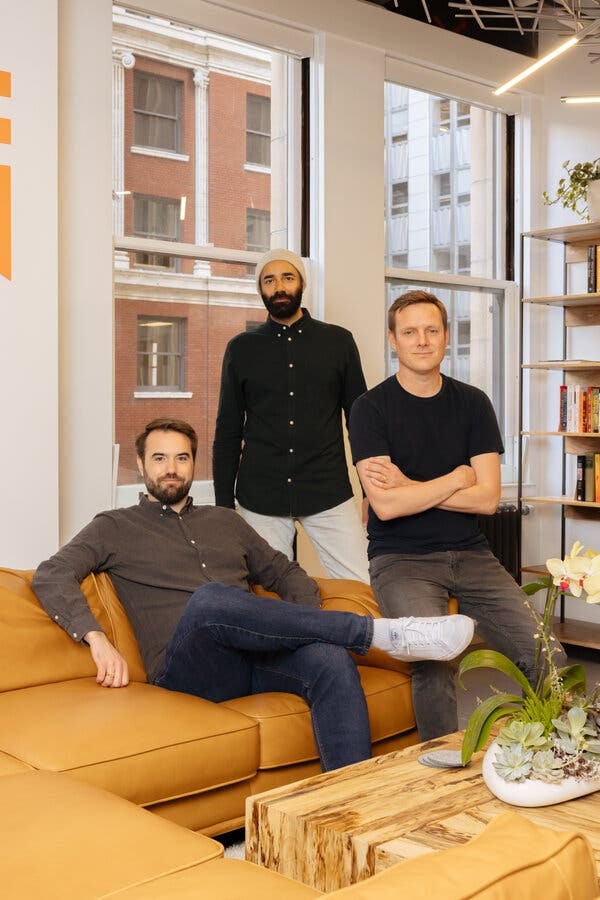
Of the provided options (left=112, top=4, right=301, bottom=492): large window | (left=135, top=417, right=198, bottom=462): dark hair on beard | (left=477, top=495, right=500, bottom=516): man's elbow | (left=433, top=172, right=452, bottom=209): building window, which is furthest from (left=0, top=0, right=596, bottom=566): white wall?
(left=477, top=495, right=500, bottom=516): man's elbow

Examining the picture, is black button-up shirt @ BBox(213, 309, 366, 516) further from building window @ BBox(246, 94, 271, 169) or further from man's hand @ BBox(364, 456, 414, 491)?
building window @ BBox(246, 94, 271, 169)

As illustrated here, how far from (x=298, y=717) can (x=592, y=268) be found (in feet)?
11.2

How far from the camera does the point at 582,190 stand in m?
5.43

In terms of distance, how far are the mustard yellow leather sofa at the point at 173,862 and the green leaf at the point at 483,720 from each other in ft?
2.10

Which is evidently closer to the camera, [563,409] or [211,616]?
[211,616]

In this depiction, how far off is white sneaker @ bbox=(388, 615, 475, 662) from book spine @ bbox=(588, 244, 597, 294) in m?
3.12

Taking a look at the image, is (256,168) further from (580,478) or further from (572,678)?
(572,678)

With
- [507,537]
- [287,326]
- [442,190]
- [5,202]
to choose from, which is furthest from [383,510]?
[442,190]

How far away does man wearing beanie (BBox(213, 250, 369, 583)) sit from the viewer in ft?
13.3

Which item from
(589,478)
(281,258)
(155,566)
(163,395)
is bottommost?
(155,566)

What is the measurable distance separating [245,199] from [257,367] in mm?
1073

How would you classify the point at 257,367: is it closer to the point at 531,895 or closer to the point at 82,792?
the point at 82,792

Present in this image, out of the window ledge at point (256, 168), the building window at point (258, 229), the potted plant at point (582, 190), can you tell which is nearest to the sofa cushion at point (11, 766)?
the building window at point (258, 229)

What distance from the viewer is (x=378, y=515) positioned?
10.3 ft
